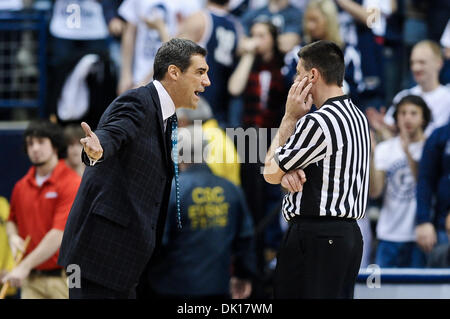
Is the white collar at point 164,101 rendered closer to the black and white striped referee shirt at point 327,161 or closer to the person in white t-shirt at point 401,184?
the black and white striped referee shirt at point 327,161

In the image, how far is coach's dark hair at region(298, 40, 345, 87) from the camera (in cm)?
480

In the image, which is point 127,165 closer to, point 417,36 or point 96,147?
point 96,147

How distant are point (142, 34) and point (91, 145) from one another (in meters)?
4.70

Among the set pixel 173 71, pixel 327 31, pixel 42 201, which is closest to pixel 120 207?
pixel 173 71

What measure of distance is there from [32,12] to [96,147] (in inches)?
222

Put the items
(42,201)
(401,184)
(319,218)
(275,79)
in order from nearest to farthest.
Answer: (319,218) → (42,201) → (401,184) → (275,79)

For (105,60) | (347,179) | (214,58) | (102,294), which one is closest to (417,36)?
(214,58)

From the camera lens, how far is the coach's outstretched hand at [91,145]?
4.29m

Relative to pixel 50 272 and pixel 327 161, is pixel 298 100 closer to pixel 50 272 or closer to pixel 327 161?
pixel 327 161

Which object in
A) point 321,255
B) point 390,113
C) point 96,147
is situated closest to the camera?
point 96,147

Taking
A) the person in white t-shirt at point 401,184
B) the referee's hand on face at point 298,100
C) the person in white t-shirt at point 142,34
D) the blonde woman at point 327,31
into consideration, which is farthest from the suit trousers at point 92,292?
the person in white t-shirt at point 142,34

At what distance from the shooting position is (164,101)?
4922 millimetres

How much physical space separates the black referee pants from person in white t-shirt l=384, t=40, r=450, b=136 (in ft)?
11.6
